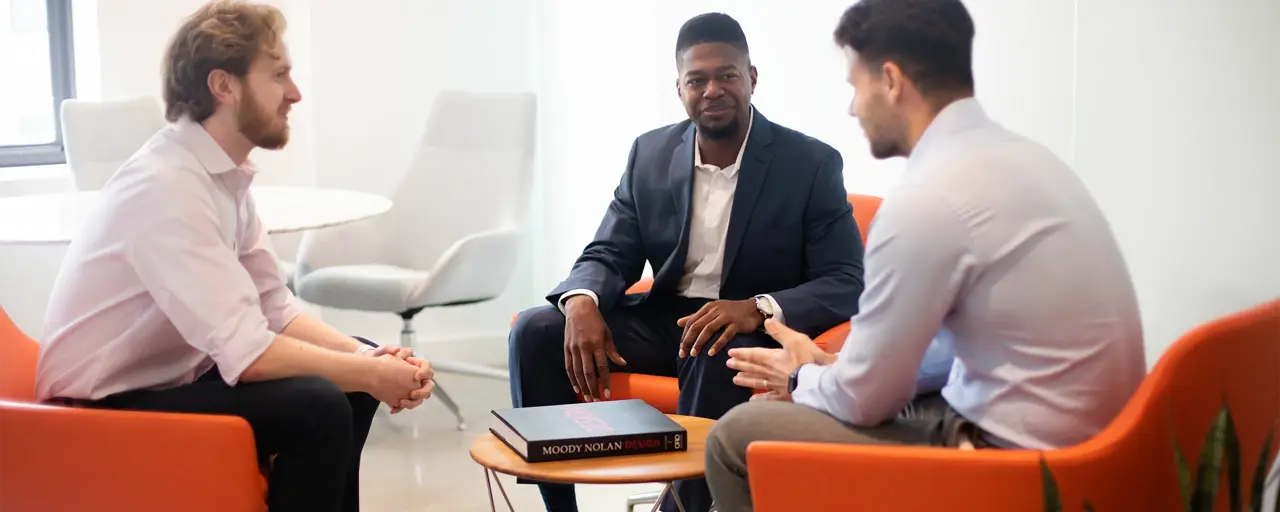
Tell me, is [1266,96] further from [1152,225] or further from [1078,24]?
[1078,24]

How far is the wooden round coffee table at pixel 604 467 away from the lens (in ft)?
6.73

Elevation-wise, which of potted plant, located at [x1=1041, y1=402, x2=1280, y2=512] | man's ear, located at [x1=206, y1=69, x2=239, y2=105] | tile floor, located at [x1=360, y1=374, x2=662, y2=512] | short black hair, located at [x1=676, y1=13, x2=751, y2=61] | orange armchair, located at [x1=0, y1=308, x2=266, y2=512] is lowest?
tile floor, located at [x1=360, y1=374, x2=662, y2=512]

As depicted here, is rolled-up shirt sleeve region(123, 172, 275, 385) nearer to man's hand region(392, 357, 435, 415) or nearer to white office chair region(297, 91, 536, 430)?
man's hand region(392, 357, 435, 415)

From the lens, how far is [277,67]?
2498 mm

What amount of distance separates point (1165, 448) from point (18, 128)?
5149 mm

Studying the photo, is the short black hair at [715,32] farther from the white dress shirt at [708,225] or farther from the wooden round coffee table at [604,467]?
the wooden round coffee table at [604,467]

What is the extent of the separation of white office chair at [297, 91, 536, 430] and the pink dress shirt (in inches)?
82.2

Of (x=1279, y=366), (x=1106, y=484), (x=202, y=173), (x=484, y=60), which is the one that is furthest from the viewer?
(x=484, y=60)

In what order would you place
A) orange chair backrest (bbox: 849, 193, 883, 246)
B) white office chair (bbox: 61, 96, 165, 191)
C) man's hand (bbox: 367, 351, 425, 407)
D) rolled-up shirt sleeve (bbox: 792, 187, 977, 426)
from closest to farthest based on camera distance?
rolled-up shirt sleeve (bbox: 792, 187, 977, 426), man's hand (bbox: 367, 351, 425, 407), orange chair backrest (bbox: 849, 193, 883, 246), white office chair (bbox: 61, 96, 165, 191)

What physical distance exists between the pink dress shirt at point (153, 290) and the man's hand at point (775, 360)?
0.85 m

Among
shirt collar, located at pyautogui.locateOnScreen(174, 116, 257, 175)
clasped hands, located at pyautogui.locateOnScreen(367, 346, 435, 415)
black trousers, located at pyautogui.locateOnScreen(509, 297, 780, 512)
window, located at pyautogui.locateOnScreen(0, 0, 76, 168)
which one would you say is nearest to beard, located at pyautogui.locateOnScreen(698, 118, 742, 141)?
black trousers, located at pyautogui.locateOnScreen(509, 297, 780, 512)

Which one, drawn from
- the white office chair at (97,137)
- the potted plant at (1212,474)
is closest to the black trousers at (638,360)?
the potted plant at (1212,474)

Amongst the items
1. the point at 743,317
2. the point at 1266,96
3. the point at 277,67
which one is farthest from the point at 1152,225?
the point at 277,67

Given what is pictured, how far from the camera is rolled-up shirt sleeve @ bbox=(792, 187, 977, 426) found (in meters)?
1.83
